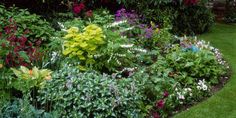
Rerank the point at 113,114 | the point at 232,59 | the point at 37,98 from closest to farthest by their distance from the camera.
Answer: the point at 113,114
the point at 37,98
the point at 232,59

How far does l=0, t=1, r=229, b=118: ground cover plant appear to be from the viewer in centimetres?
538

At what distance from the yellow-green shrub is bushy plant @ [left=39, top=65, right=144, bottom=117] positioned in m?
0.86

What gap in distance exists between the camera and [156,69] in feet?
22.6

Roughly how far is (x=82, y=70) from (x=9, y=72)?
3.28 ft

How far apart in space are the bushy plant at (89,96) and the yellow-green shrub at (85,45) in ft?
2.83

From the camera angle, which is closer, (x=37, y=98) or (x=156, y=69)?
(x=37, y=98)

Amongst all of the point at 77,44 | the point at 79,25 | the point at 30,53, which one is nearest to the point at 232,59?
the point at 79,25

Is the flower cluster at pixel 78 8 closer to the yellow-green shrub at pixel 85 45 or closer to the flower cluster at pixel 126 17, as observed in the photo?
the flower cluster at pixel 126 17

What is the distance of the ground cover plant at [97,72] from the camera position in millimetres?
5383

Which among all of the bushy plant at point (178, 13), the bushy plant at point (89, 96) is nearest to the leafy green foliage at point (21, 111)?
the bushy plant at point (89, 96)

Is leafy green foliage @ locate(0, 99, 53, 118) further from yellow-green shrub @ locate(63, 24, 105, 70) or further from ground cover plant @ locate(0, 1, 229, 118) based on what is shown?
yellow-green shrub @ locate(63, 24, 105, 70)

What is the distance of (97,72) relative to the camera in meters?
6.04

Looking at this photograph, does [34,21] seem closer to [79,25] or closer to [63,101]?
[79,25]

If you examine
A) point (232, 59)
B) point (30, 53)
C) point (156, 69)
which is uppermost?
point (30, 53)
